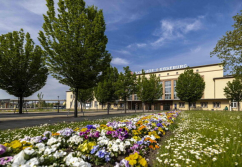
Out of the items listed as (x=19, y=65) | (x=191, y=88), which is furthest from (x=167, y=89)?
(x=19, y=65)

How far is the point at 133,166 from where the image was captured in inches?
111

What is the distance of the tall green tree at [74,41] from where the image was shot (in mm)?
15391

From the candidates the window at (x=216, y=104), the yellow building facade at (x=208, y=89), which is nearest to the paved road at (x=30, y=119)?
the yellow building facade at (x=208, y=89)

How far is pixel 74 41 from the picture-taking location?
50.3 feet

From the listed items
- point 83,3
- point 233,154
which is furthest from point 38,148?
point 83,3

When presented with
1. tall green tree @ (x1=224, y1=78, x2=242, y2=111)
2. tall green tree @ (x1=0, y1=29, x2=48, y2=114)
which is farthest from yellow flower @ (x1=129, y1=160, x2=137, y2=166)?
tall green tree @ (x1=224, y1=78, x2=242, y2=111)

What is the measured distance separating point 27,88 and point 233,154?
27.0 metres

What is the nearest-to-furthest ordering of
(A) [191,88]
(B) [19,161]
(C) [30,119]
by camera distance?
(B) [19,161] → (C) [30,119] → (A) [191,88]

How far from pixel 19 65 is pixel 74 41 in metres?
12.9

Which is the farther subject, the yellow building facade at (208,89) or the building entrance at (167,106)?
the building entrance at (167,106)

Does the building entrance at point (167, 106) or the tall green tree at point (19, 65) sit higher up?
the tall green tree at point (19, 65)

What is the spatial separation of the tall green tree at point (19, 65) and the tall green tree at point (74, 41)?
774 centimetres

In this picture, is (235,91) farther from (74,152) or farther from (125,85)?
(74,152)

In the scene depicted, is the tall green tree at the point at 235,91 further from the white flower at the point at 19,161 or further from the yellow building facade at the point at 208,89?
the white flower at the point at 19,161
